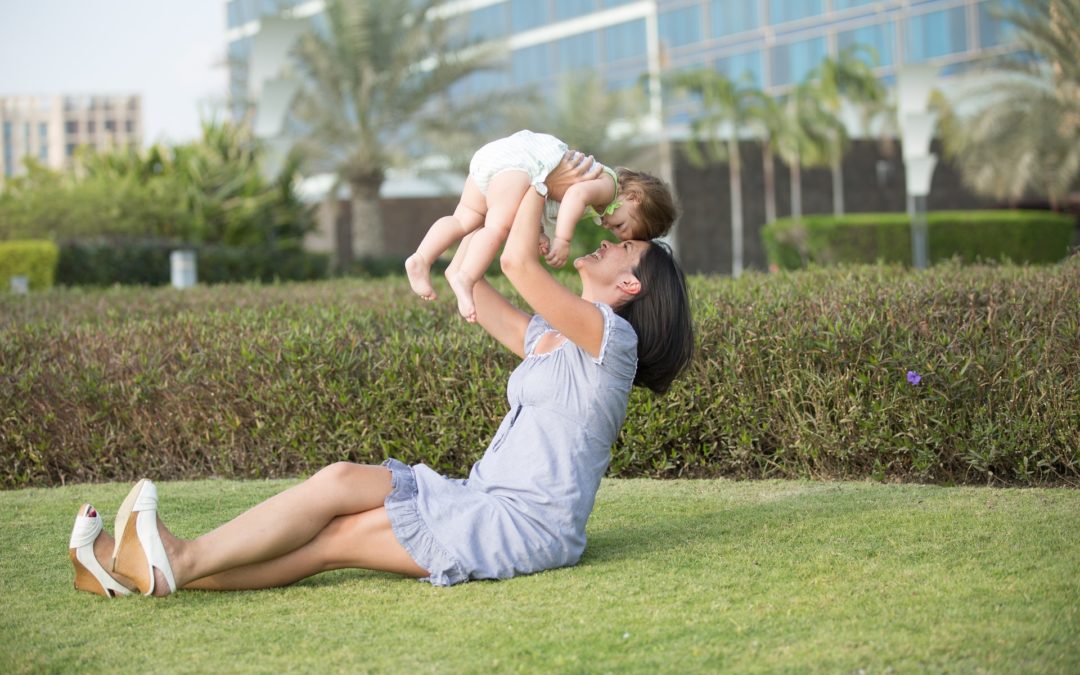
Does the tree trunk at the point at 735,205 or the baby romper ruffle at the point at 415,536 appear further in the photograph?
the tree trunk at the point at 735,205

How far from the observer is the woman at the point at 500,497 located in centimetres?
349

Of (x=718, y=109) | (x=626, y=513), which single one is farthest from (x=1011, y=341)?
(x=718, y=109)

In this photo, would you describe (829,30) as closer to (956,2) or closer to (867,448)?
(956,2)

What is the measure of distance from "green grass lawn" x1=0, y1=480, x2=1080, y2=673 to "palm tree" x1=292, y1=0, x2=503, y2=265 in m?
22.0

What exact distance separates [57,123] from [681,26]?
16528 cm

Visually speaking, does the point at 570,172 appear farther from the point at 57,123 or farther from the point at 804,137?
the point at 57,123

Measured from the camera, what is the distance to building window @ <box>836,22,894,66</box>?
40.8 metres

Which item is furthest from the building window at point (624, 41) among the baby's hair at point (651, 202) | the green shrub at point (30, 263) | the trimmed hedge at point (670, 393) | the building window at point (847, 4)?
the baby's hair at point (651, 202)

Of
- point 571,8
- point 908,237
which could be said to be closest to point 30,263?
point 908,237

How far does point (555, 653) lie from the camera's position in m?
3.03

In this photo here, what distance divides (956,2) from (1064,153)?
13244mm

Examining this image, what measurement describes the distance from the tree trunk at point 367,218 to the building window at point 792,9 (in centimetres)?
2179

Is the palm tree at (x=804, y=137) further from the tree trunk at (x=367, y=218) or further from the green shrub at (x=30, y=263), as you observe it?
the green shrub at (x=30, y=263)

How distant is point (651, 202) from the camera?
3809mm
